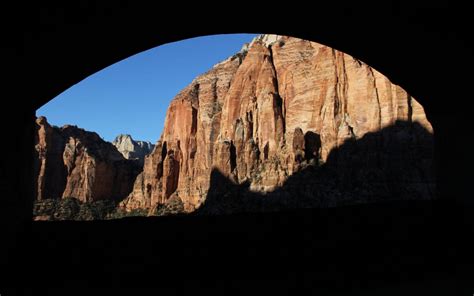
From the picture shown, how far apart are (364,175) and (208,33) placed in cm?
6485

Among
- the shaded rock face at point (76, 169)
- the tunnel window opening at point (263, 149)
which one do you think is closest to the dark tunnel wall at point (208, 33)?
the tunnel window opening at point (263, 149)

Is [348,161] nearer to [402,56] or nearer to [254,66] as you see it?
[254,66]

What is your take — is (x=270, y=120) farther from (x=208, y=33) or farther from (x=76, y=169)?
(x=208, y=33)

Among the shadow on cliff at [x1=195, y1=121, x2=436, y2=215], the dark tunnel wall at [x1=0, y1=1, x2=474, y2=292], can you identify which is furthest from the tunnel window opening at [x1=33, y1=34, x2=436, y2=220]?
the dark tunnel wall at [x1=0, y1=1, x2=474, y2=292]

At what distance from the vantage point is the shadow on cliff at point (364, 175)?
63156 mm

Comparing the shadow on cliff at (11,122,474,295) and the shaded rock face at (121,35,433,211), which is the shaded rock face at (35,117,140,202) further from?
the shadow on cliff at (11,122,474,295)

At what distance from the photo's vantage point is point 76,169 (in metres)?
103

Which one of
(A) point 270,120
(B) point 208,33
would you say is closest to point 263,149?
(A) point 270,120

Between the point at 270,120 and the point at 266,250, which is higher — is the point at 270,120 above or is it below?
above

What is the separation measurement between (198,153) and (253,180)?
85.6ft

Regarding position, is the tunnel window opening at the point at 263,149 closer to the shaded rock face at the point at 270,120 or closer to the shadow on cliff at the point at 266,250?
the shaded rock face at the point at 270,120

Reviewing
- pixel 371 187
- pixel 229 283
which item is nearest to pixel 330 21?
pixel 229 283

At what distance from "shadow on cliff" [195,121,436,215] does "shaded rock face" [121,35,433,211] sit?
491 mm

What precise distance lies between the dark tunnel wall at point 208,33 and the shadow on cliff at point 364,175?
5646 cm
